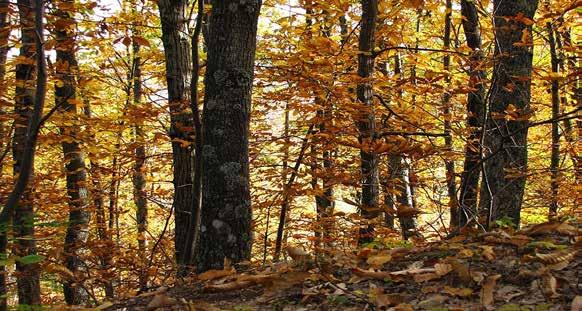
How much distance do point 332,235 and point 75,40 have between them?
4.95 meters

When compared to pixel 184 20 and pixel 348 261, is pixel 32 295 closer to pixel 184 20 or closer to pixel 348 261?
pixel 184 20

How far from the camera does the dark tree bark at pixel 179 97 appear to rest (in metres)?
5.25

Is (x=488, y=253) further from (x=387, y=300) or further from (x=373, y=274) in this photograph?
(x=387, y=300)

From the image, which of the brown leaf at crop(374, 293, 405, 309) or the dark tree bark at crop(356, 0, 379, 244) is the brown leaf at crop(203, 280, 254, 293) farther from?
the dark tree bark at crop(356, 0, 379, 244)

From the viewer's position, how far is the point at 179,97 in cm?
546

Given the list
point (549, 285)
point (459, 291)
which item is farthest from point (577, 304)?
point (459, 291)

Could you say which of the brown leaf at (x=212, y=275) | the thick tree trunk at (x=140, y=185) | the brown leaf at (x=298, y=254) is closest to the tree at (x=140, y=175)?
the thick tree trunk at (x=140, y=185)

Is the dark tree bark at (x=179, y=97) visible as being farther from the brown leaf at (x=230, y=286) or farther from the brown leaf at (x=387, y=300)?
the brown leaf at (x=387, y=300)

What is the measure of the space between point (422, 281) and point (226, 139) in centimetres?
193

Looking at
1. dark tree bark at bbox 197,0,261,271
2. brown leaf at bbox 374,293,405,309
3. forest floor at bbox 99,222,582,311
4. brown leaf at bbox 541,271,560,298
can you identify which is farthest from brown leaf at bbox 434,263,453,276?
dark tree bark at bbox 197,0,261,271

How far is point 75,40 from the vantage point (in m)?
4.48

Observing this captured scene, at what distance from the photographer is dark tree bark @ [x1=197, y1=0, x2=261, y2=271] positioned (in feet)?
11.5

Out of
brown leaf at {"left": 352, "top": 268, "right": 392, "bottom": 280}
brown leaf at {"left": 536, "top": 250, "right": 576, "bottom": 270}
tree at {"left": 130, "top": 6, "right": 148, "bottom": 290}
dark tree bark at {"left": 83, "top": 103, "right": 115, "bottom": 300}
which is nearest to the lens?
brown leaf at {"left": 536, "top": 250, "right": 576, "bottom": 270}

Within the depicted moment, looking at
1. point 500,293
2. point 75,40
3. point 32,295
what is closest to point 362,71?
point 75,40
